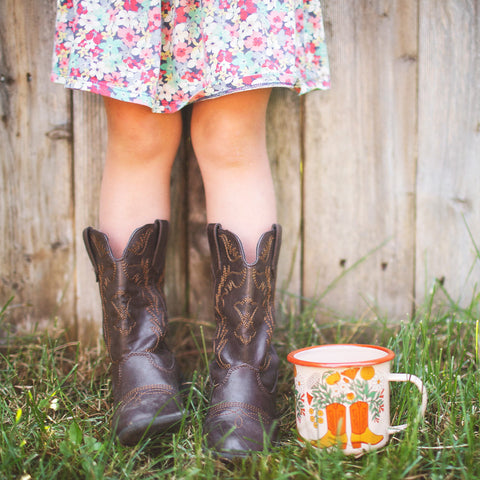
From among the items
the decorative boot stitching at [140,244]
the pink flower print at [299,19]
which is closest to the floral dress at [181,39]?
the pink flower print at [299,19]

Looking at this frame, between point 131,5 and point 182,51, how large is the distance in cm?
12

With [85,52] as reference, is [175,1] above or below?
above

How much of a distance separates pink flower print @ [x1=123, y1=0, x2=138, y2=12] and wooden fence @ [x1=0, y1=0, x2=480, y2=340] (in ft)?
1.33

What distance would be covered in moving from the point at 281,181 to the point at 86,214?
0.54m

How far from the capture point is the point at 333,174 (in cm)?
126

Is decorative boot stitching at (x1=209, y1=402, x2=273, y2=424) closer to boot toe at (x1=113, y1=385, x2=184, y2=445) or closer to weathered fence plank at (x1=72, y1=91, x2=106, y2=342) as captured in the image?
boot toe at (x1=113, y1=385, x2=184, y2=445)

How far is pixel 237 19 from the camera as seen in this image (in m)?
0.86

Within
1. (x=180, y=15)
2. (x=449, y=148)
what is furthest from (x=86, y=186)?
(x=449, y=148)

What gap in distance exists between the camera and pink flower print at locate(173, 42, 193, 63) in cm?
92

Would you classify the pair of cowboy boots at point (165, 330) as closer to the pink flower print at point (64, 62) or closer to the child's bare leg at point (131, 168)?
the child's bare leg at point (131, 168)

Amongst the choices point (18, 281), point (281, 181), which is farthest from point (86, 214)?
point (281, 181)

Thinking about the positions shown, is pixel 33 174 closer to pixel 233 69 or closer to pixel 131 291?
pixel 131 291

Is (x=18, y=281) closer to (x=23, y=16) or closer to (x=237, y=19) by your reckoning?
(x=23, y=16)

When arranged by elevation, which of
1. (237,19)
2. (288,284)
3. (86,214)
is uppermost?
(237,19)
